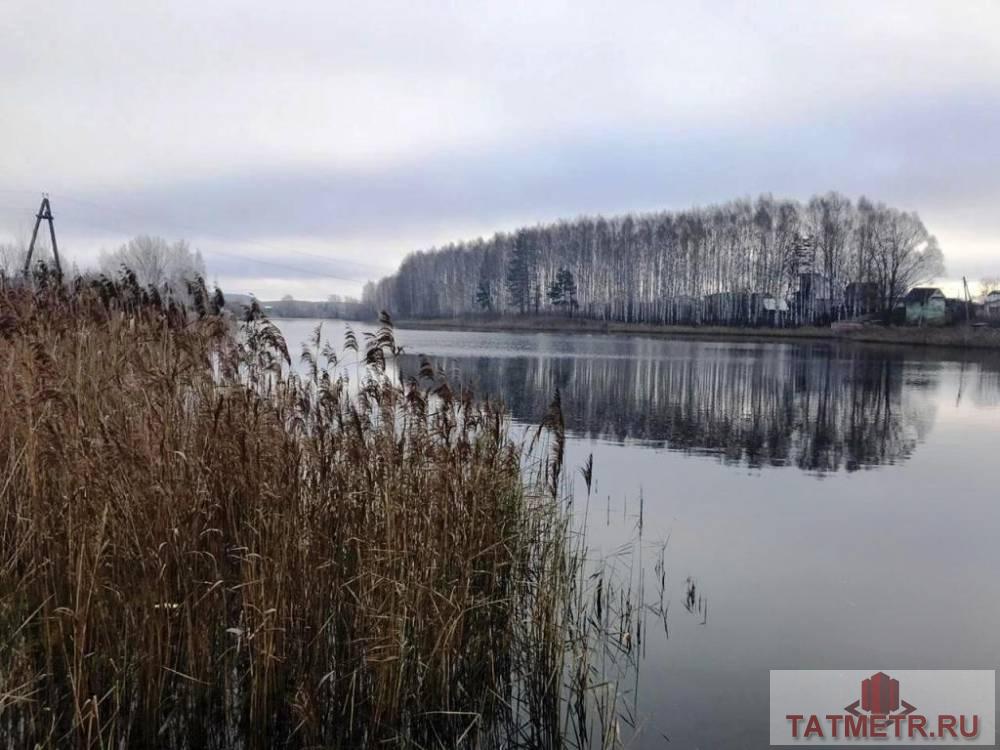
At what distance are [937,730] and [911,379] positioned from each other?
2659 cm

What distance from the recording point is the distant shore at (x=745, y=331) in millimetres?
52719

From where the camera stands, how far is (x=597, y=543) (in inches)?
289

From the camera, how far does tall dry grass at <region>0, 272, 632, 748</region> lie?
3.32 m

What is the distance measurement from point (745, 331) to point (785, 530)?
61.4 metres

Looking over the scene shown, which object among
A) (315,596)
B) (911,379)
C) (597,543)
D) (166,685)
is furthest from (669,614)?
(911,379)

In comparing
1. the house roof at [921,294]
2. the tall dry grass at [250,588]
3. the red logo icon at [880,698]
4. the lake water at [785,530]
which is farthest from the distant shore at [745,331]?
the red logo icon at [880,698]

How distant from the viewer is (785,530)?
830 cm

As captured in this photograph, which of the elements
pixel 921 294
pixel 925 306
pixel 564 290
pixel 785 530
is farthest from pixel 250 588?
pixel 921 294

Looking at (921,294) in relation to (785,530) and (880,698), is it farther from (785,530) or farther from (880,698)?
(880,698)

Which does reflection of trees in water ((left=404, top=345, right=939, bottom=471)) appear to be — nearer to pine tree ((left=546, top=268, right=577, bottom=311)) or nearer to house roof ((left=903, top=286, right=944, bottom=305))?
house roof ((left=903, top=286, right=944, bottom=305))

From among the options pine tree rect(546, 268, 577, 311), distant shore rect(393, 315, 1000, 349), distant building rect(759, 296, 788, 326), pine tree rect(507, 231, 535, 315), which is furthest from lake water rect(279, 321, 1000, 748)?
pine tree rect(507, 231, 535, 315)

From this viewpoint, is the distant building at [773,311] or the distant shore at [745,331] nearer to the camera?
the distant shore at [745,331]

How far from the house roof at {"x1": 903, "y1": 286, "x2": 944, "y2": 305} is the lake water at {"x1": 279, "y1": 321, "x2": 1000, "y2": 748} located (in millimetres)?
63564

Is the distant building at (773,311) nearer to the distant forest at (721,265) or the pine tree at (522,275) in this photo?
the distant forest at (721,265)
